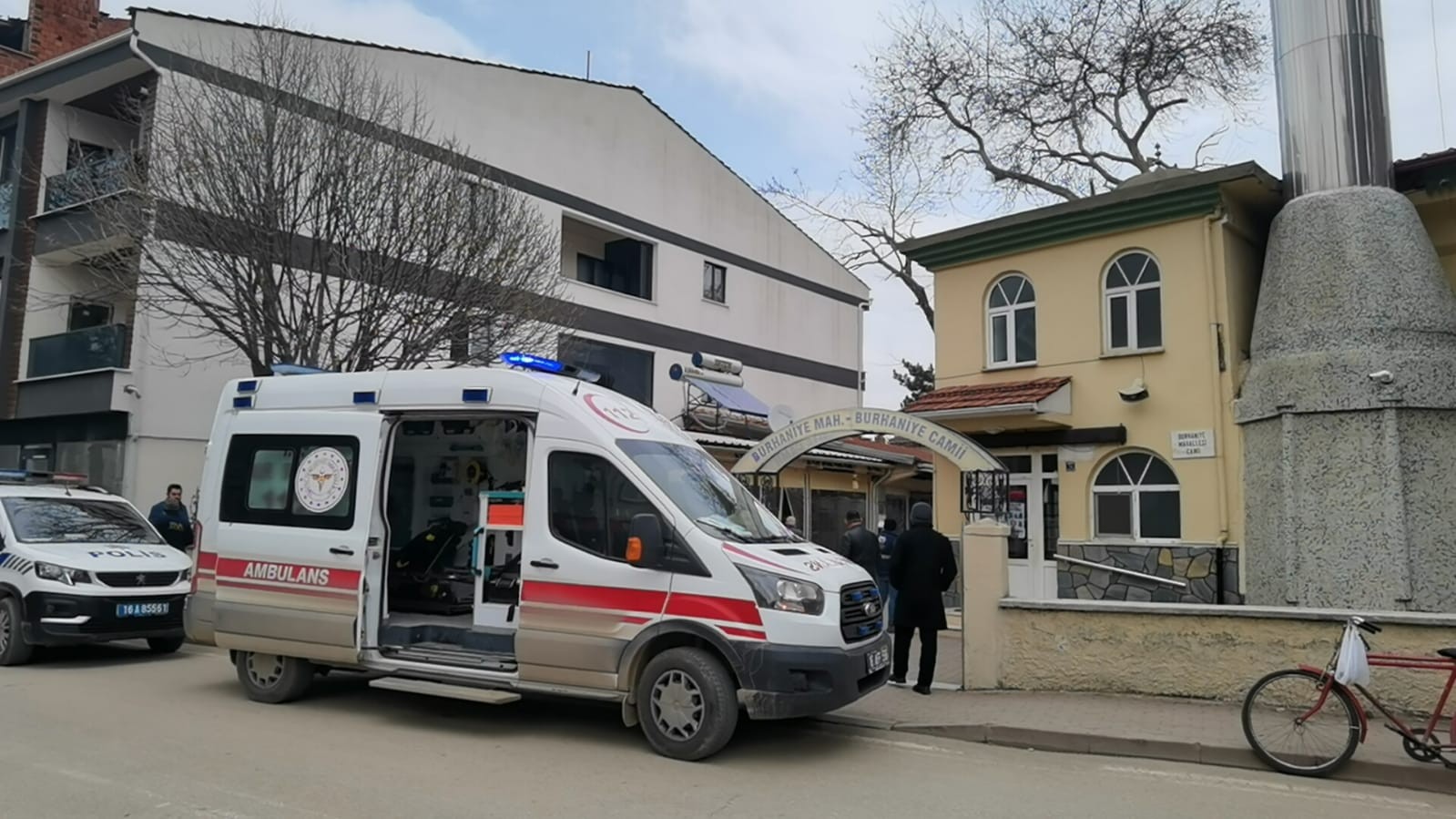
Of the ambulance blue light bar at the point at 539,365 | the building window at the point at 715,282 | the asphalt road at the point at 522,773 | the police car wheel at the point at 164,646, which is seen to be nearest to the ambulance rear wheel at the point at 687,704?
the asphalt road at the point at 522,773

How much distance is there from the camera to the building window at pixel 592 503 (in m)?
7.32

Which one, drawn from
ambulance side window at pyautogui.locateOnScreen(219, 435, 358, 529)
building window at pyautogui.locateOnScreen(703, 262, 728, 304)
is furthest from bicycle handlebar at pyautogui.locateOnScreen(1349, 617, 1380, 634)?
building window at pyautogui.locateOnScreen(703, 262, 728, 304)

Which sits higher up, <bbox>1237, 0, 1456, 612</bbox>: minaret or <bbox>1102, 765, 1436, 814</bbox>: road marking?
<bbox>1237, 0, 1456, 612</bbox>: minaret

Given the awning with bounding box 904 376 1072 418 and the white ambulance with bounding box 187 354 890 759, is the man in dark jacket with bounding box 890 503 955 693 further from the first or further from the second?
the awning with bounding box 904 376 1072 418

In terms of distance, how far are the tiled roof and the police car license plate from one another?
10.2 meters

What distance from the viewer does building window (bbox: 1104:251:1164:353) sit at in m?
13.8

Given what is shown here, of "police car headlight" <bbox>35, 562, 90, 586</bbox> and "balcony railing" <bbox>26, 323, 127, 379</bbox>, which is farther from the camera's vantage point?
"balcony railing" <bbox>26, 323, 127, 379</bbox>

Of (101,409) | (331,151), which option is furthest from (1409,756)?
(101,409)

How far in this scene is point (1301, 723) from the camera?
6797 mm

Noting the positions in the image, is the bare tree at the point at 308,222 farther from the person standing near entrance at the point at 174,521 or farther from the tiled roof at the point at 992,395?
the tiled roof at the point at 992,395

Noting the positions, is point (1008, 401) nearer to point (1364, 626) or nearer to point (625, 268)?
point (1364, 626)

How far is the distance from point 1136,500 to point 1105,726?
21.1 ft

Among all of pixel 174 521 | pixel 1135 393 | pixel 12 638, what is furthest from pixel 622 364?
pixel 12 638

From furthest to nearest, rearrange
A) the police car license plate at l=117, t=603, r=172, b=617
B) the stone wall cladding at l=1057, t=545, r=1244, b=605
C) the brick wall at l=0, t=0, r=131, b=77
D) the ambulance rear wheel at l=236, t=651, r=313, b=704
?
the brick wall at l=0, t=0, r=131, b=77, the stone wall cladding at l=1057, t=545, r=1244, b=605, the police car license plate at l=117, t=603, r=172, b=617, the ambulance rear wheel at l=236, t=651, r=313, b=704
